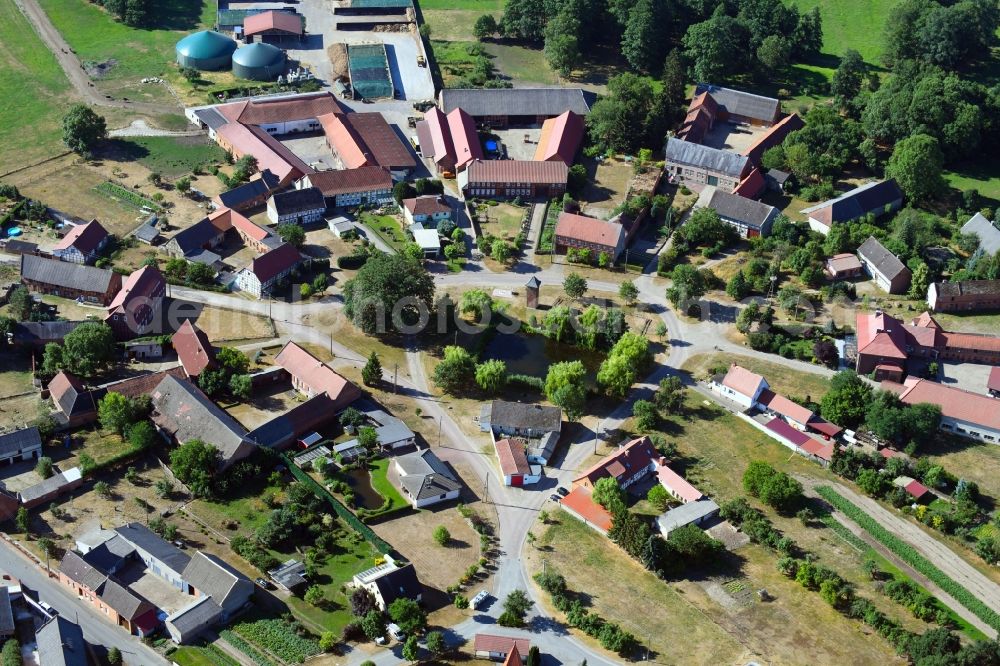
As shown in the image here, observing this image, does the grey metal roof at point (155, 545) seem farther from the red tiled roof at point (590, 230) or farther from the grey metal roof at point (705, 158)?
the grey metal roof at point (705, 158)

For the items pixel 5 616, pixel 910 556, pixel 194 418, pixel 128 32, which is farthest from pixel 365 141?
pixel 910 556

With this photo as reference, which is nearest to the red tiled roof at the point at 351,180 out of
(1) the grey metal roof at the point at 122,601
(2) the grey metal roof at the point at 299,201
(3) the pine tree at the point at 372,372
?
(2) the grey metal roof at the point at 299,201

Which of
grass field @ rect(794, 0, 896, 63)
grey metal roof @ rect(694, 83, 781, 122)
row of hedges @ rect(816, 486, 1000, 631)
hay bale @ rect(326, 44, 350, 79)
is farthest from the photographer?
grass field @ rect(794, 0, 896, 63)

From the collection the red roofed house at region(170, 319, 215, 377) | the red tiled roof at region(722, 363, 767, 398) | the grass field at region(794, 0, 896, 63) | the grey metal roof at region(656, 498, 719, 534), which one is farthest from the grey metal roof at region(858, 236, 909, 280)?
the red roofed house at region(170, 319, 215, 377)

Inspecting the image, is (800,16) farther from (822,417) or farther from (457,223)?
(822,417)

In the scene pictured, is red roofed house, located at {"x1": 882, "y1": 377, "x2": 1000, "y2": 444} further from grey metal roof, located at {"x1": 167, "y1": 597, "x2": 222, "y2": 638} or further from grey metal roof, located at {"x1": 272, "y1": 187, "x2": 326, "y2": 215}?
grey metal roof, located at {"x1": 272, "y1": 187, "x2": 326, "y2": 215}

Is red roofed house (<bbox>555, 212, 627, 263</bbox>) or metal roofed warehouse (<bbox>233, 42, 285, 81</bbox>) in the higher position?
metal roofed warehouse (<bbox>233, 42, 285, 81</bbox>)
